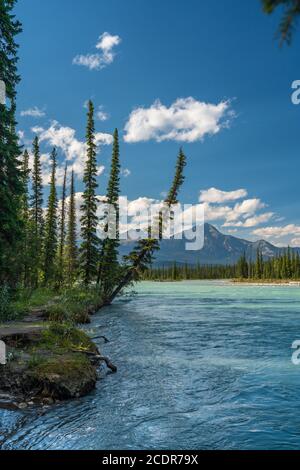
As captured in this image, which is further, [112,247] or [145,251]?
[112,247]

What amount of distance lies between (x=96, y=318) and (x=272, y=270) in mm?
133960

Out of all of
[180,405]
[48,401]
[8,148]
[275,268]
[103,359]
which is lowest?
[180,405]

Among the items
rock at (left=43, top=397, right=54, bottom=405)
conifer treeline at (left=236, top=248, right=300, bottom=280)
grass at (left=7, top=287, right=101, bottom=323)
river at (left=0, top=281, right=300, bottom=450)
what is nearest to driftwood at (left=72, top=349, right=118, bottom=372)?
river at (left=0, top=281, right=300, bottom=450)

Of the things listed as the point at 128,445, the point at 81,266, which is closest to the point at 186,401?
the point at 128,445

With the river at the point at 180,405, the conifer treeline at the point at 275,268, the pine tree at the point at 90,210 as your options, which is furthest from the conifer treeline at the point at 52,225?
the conifer treeline at the point at 275,268

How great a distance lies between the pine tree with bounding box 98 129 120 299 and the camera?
46750 millimetres

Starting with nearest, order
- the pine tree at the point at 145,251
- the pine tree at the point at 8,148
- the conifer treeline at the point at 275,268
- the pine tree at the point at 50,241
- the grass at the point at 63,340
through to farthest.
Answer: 1. the grass at the point at 63,340
2. the pine tree at the point at 8,148
3. the pine tree at the point at 145,251
4. the pine tree at the point at 50,241
5. the conifer treeline at the point at 275,268

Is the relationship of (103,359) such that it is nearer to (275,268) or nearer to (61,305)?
(61,305)

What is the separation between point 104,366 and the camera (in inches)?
581

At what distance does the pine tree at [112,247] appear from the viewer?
46.8 metres

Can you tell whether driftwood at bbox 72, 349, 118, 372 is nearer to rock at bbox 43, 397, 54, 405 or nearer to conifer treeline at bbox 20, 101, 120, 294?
rock at bbox 43, 397, 54, 405

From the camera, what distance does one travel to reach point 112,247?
1937 inches

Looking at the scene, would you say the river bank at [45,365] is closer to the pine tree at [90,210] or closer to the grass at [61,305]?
the grass at [61,305]

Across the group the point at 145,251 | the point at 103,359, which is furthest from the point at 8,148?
the point at 145,251
